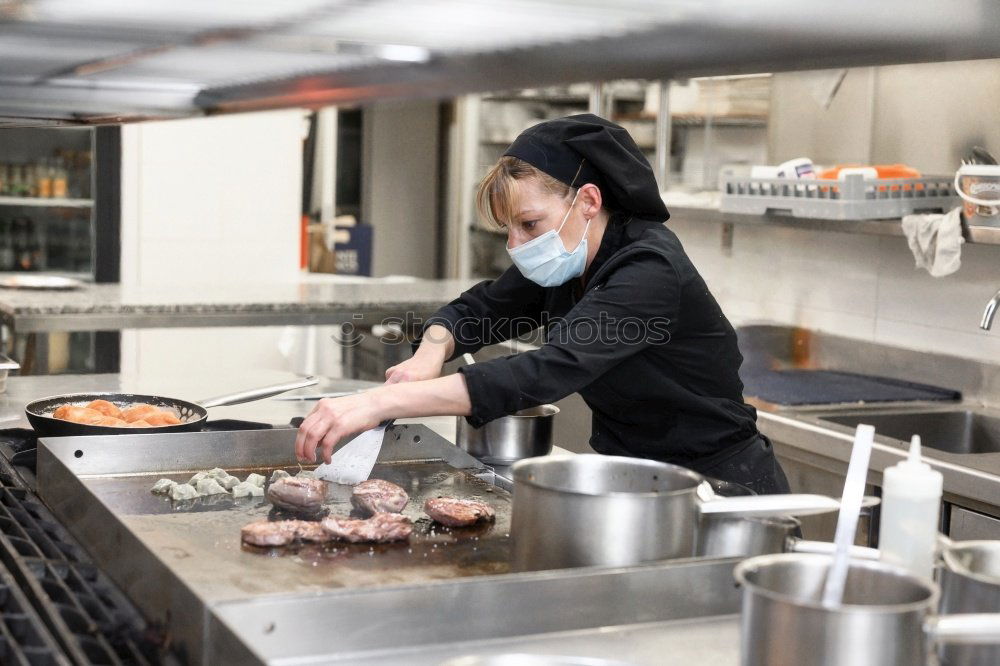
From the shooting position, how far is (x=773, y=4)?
36.8 inches

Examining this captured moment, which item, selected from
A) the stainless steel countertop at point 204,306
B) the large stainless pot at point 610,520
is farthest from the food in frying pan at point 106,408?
the stainless steel countertop at point 204,306

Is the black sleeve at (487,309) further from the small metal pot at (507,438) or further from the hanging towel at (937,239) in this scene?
the hanging towel at (937,239)

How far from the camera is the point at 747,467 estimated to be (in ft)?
7.23

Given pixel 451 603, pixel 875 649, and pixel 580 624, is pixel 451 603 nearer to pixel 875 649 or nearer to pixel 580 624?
pixel 580 624

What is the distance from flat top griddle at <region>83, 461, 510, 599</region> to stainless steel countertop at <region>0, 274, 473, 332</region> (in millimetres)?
2170

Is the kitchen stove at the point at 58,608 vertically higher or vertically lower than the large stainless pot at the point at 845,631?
lower

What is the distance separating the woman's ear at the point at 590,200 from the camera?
6.91 ft

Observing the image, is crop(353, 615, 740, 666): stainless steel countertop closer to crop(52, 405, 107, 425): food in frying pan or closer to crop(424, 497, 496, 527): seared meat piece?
crop(424, 497, 496, 527): seared meat piece

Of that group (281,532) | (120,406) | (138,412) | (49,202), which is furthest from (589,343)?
(49,202)

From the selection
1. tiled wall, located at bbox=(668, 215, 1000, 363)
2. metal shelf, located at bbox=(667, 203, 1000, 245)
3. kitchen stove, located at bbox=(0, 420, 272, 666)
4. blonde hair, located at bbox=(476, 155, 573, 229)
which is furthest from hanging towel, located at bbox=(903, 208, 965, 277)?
kitchen stove, located at bbox=(0, 420, 272, 666)

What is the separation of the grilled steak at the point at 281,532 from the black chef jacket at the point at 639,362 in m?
0.36

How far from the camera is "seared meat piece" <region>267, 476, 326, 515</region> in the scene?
1711 millimetres

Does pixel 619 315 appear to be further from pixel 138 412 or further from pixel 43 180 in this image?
pixel 43 180

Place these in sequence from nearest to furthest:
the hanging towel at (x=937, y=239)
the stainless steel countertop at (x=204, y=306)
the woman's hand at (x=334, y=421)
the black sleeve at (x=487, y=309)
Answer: the woman's hand at (x=334, y=421), the black sleeve at (x=487, y=309), the hanging towel at (x=937, y=239), the stainless steel countertop at (x=204, y=306)
